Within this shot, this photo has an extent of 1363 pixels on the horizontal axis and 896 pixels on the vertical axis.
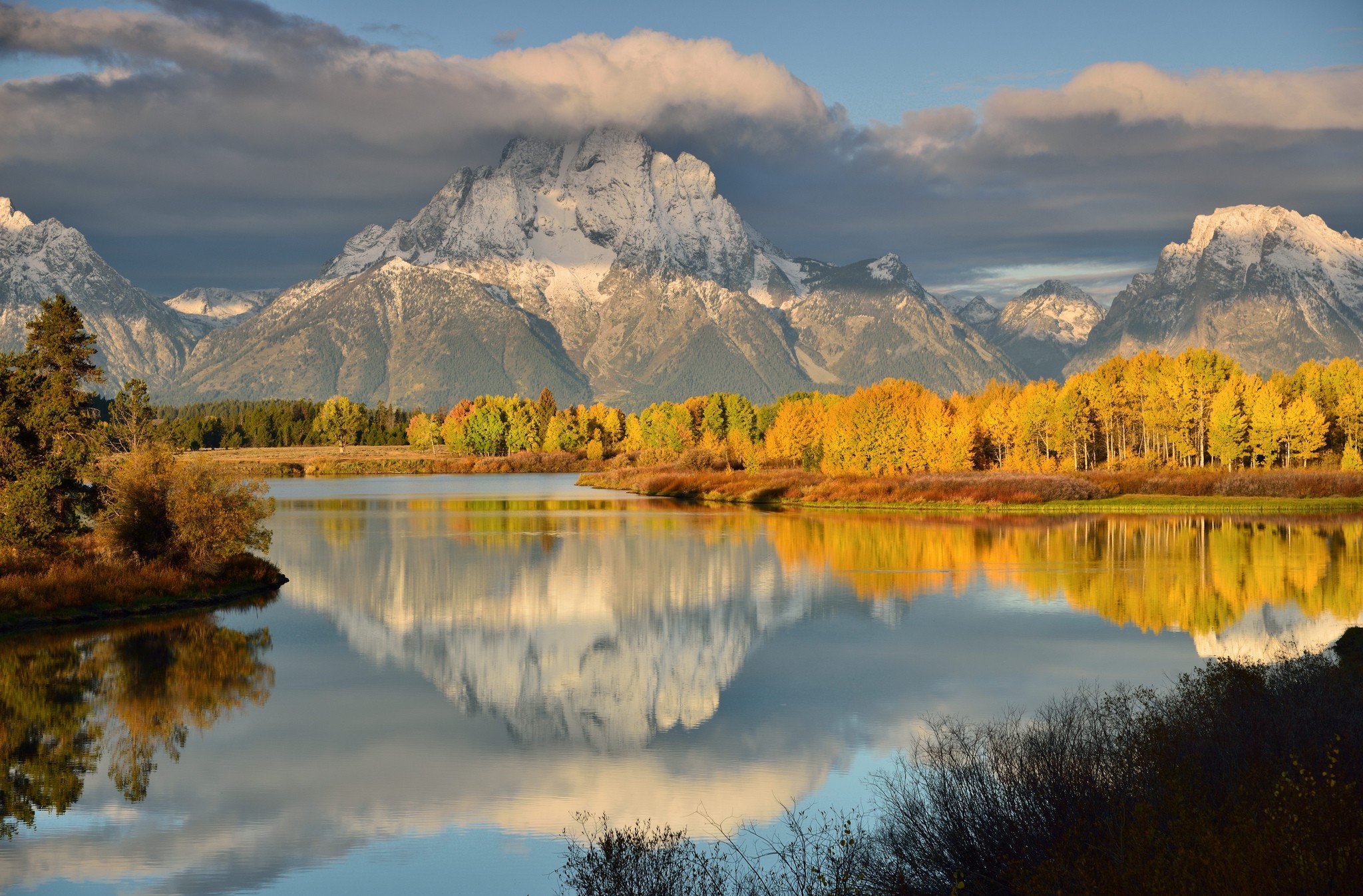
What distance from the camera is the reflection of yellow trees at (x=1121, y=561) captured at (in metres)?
41.7

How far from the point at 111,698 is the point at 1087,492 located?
84.9m

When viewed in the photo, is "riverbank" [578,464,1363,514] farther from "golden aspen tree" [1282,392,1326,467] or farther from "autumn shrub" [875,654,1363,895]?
"autumn shrub" [875,654,1363,895]

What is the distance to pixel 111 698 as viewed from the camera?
27.8 m

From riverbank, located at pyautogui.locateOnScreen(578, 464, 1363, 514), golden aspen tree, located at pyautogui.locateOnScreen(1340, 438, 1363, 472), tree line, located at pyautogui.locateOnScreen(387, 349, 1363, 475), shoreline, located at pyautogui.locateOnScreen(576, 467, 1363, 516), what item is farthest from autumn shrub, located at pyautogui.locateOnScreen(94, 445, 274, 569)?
golden aspen tree, located at pyautogui.locateOnScreen(1340, 438, 1363, 472)

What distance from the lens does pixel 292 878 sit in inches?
665

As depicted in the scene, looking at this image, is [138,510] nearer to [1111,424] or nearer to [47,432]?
[47,432]

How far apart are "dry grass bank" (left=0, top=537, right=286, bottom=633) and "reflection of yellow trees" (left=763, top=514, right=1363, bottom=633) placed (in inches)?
1040

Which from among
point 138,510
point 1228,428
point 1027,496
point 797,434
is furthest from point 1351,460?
point 138,510

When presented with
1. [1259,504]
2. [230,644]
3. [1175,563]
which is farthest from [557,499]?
[230,644]

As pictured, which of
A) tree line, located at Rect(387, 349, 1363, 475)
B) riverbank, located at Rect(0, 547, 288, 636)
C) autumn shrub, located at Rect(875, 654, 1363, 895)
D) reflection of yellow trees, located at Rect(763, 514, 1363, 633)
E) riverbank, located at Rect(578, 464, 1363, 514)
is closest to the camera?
autumn shrub, located at Rect(875, 654, 1363, 895)

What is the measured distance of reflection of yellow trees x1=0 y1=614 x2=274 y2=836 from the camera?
21.5 meters

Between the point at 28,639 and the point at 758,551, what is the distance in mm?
37820

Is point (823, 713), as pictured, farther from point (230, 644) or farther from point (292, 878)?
point (230, 644)

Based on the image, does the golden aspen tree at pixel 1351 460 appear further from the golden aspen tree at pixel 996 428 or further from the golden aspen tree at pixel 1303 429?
the golden aspen tree at pixel 996 428
